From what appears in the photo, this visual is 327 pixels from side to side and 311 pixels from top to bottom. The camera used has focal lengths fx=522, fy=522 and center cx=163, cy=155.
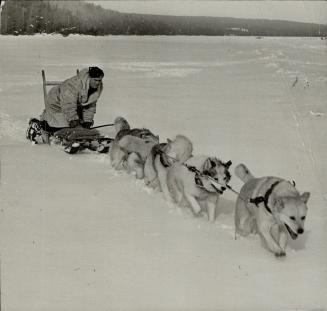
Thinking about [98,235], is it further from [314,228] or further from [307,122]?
[307,122]

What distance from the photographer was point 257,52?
27.3m

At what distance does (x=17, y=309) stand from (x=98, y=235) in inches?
53.6

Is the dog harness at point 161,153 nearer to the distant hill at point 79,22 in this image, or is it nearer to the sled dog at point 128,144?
the sled dog at point 128,144

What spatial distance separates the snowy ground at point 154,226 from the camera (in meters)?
3.80

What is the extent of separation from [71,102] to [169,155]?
285 cm

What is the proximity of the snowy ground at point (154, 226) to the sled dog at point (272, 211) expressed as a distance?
0.15 metres

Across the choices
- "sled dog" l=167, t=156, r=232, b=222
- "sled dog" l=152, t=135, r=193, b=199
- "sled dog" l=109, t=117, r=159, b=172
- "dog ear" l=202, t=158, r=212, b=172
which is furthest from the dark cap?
"dog ear" l=202, t=158, r=212, b=172

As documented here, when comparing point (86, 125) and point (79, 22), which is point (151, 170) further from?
point (79, 22)

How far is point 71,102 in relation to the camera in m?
8.18

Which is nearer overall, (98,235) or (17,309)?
(17,309)

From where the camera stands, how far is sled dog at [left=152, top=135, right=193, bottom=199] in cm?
588

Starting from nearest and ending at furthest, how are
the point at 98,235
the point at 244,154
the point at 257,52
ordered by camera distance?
1. the point at 98,235
2. the point at 244,154
3. the point at 257,52

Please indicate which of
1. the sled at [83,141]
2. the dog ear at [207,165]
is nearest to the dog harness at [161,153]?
the dog ear at [207,165]

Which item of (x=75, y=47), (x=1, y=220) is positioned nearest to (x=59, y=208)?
(x=1, y=220)
